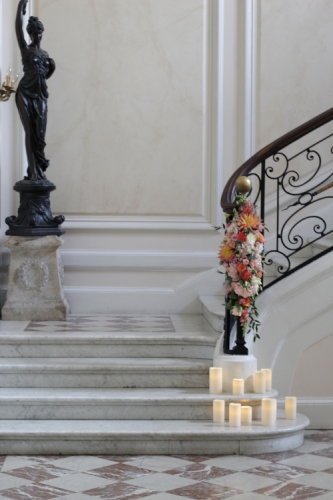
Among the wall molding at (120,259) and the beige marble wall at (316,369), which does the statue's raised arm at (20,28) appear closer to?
the wall molding at (120,259)

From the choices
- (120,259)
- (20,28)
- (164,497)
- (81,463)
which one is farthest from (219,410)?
(20,28)

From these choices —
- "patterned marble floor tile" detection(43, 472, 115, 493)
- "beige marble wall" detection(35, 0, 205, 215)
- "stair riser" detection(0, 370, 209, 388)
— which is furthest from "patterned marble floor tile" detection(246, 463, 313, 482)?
"beige marble wall" detection(35, 0, 205, 215)

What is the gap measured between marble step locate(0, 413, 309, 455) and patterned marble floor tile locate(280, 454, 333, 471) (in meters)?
0.18

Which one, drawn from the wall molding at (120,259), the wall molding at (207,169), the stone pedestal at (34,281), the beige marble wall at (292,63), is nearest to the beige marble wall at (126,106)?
the wall molding at (207,169)

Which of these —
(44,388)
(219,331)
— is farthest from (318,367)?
(44,388)

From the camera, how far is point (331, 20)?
→ 6.92m

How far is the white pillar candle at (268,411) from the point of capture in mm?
4828

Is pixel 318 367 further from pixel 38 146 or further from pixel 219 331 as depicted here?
pixel 38 146

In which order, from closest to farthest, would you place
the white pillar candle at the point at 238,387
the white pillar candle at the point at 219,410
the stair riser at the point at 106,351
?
the white pillar candle at the point at 219,410
the white pillar candle at the point at 238,387
the stair riser at the point at 106,351

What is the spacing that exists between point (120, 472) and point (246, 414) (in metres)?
0.92

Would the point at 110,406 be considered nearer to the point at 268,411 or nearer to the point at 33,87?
the point at 268,411

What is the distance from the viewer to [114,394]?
5066 millimetres

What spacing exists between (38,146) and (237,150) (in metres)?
1.75

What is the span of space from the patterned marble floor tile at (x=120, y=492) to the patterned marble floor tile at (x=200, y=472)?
329mm
